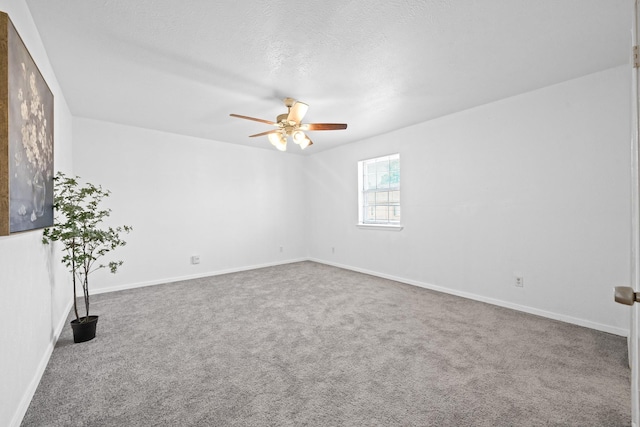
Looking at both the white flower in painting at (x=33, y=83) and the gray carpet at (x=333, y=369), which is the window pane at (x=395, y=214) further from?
Result: the white flower in painting at (x=33, y=83)

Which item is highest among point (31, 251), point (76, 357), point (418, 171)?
point (418, 171)

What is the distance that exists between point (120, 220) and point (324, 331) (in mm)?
3462

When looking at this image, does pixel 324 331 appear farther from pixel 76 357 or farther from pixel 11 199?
pixel 11 199

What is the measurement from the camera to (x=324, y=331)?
103 inches

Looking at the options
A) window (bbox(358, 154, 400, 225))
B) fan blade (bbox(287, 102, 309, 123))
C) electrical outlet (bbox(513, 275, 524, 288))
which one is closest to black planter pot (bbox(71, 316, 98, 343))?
fan blade (bbox(287, 102, 309, 123))

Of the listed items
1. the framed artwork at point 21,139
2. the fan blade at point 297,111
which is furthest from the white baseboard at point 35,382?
the fan blade at point 297,111

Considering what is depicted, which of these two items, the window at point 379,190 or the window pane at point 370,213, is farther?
the window pane at point 370,213

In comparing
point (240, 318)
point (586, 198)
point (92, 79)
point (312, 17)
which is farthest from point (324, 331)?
point (92, 79)

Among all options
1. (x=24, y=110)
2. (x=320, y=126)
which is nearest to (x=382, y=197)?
(x=320, y=126)

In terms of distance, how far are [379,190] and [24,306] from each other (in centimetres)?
439

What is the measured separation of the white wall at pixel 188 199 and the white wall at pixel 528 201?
2374 millimetres

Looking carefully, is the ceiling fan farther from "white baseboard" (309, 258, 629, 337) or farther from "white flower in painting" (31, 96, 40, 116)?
"white baseboard" (309, 258, 629, 337)

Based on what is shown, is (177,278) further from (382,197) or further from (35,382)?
(382,197)

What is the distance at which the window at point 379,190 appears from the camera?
4664mm
